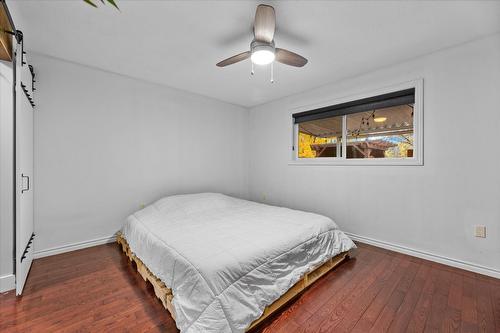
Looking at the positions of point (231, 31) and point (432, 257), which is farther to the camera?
point (432, 257)

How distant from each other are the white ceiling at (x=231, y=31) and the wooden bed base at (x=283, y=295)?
82.4 inches

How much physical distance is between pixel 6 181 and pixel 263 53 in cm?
235

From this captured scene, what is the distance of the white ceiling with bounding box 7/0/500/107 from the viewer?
1.86 meters

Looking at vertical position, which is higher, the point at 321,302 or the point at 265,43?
the point at 265,43

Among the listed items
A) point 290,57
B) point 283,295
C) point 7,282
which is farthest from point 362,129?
point 7,282

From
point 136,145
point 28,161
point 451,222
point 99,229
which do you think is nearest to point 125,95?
point 136,145

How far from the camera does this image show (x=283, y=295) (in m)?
1.81

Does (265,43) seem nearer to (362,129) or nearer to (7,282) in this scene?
(362,129)

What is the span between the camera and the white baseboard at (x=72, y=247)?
2576 millimetres

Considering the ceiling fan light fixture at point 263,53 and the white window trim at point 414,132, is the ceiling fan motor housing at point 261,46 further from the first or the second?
the white window trim at point 414,132

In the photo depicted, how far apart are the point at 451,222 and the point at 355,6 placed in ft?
7.40

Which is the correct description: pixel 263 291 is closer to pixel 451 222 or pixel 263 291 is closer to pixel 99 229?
pixel 451 222

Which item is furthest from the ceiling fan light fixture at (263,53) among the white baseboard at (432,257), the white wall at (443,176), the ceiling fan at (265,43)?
the white baseboard at (432,257)

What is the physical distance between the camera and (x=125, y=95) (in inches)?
123
